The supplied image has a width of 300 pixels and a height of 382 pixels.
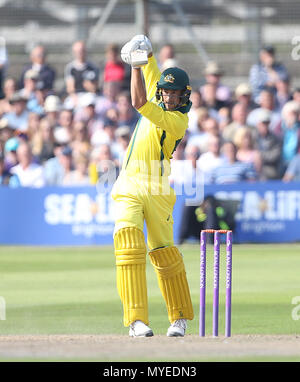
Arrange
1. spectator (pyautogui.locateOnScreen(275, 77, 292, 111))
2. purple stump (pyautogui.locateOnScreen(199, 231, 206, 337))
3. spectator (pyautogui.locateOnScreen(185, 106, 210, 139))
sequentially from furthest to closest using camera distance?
spectator (pyautogui.locateOnScreen(275, 77, 292, 111)), spectator (pyautogui.locateOnScreen(185, 106, 210, 139)), purple stump (pyautogui.locateOnScreen(199, 231, 206, 337))

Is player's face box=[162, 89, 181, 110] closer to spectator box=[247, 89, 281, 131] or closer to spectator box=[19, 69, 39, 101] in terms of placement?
spectator box=[247, 89, 281, 131]

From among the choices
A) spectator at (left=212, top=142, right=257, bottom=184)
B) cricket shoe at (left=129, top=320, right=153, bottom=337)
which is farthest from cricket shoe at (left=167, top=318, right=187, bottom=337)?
spectator at (left=212, top=142, right=257, bottom=184)

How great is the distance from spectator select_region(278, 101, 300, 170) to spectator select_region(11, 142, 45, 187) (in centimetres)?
444

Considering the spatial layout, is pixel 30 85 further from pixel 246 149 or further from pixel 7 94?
pixel 246 149

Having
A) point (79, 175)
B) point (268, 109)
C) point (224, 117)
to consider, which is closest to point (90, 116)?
point (79, 175)

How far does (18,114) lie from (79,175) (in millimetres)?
A: 2612

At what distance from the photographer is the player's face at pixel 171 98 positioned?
8719mm

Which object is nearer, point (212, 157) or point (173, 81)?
point (173, 81)

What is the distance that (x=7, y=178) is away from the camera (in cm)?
1947

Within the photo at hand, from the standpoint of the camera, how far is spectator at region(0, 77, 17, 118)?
21.4m

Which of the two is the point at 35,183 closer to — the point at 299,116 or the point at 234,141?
the point at 234,141

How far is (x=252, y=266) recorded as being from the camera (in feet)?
50.1
